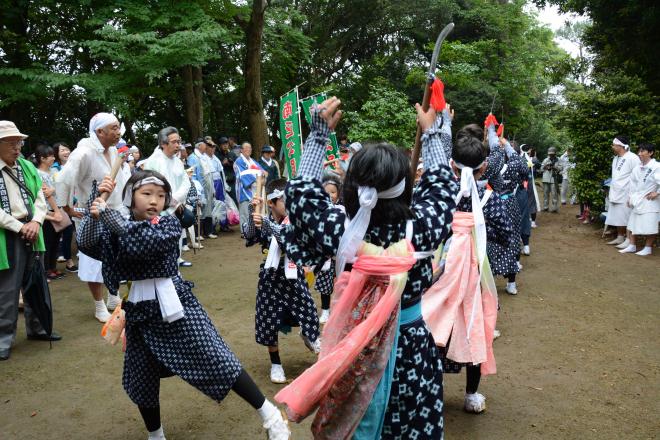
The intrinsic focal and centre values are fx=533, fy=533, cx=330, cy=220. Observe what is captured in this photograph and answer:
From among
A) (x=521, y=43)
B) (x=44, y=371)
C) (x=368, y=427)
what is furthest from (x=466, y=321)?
(x=521, y=43)

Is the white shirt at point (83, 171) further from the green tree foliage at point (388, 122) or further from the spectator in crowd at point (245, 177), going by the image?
the green tree foliage at point (388, 122)

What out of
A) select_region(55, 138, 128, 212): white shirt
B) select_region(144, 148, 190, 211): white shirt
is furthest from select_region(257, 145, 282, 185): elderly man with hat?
select_region(55, 138, 128, 212): white shirt

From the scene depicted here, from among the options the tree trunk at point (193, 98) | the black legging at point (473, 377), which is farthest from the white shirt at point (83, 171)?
the tree trunk at point (193, 98)

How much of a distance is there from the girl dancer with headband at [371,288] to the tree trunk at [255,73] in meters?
12.9

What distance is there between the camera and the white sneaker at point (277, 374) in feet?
14.2

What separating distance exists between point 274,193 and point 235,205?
27.1 ft

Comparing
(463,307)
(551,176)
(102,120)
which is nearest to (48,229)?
(102,120)

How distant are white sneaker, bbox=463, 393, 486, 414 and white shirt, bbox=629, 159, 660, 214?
23.6ft

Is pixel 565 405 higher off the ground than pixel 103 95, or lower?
lower

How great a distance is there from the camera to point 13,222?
4770mm

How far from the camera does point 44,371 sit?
4.70 metres

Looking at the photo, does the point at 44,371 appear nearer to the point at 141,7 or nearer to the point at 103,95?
the point at 103,95

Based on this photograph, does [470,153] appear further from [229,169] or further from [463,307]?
[229,169]

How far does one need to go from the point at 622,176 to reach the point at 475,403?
26.0 ft
